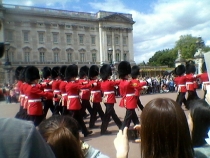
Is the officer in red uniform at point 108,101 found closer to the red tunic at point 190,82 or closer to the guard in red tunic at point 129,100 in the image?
the guard in red tunic at point 129,100

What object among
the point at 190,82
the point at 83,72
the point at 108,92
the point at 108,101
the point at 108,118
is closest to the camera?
the point at 108,118

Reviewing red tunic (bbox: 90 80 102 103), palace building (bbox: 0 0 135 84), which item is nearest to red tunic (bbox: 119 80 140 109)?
red tunic (bbox: 90 80 102 103)

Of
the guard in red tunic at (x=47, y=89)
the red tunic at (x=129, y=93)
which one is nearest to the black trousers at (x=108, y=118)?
the red tunic at (x=129, y=93)

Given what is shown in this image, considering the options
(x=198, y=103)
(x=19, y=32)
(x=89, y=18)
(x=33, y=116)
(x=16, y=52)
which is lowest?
(x=33, y=116)

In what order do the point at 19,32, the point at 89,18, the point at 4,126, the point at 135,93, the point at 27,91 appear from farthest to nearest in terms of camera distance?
1. the point at 89,18
2. the point at 19,32
3. the point at 135,93
4. the point at 27,91
5. the point at 4,126

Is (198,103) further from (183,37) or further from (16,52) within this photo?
(183,37)

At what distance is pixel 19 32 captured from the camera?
122 feet

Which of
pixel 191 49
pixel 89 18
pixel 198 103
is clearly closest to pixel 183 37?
pixel 191 49

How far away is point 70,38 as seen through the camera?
44.5m

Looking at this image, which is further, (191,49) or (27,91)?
(191,49)

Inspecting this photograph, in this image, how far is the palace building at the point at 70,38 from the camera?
129ft

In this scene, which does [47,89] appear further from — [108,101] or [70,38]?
[70,38]

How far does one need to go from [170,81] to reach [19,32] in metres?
25.4

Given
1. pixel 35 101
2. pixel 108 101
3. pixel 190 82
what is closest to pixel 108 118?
pixel 108 101
